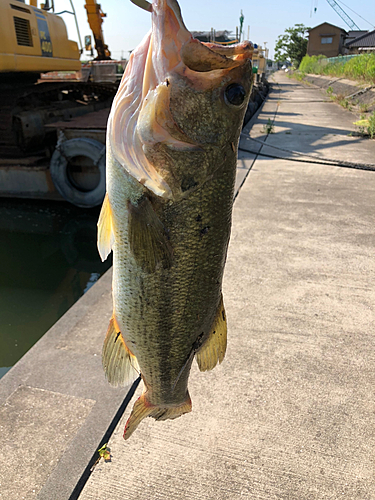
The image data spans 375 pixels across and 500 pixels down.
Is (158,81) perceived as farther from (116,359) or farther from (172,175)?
(116,359)

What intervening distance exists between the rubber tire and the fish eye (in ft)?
20.0

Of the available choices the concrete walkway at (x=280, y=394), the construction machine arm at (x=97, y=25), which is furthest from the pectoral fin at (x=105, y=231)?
the construction machine arm at (x=97, y=25)

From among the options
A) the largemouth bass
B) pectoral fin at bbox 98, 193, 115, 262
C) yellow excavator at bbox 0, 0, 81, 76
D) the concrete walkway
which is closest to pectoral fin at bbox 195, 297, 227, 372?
the largemouth bass

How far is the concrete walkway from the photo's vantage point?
74.6 inches

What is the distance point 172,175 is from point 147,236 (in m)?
0.22

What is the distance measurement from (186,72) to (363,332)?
8.30ft

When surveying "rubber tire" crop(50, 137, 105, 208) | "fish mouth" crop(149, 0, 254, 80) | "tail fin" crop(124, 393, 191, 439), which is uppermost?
"fish mouth" crop(149, 0, 254, 80)

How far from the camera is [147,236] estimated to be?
49.9 inches

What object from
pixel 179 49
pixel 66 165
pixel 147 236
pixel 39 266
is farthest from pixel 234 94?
pixel 66 165

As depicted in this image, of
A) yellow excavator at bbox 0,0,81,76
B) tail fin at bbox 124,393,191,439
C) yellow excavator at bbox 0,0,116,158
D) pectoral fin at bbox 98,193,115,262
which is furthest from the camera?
yellow excavator at bbox 0,0,116,158

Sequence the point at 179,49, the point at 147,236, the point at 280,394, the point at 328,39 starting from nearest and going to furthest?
1. the point at 179,49
2. the point at 147,236
3. the point at 280,394
4. the point at 328,39

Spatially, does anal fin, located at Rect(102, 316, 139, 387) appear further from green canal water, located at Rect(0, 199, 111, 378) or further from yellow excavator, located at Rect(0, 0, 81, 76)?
yellow excavator, located at Rect(0, 0, 81, 76)

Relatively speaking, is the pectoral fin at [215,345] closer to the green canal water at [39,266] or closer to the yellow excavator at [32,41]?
the green canal water at [39,266]

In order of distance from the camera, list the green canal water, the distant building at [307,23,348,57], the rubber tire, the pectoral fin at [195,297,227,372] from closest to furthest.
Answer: the pectoral fin at [195,297,227,372], the green canal water, the rubber tire, the distant building at [307,23,348,57]
